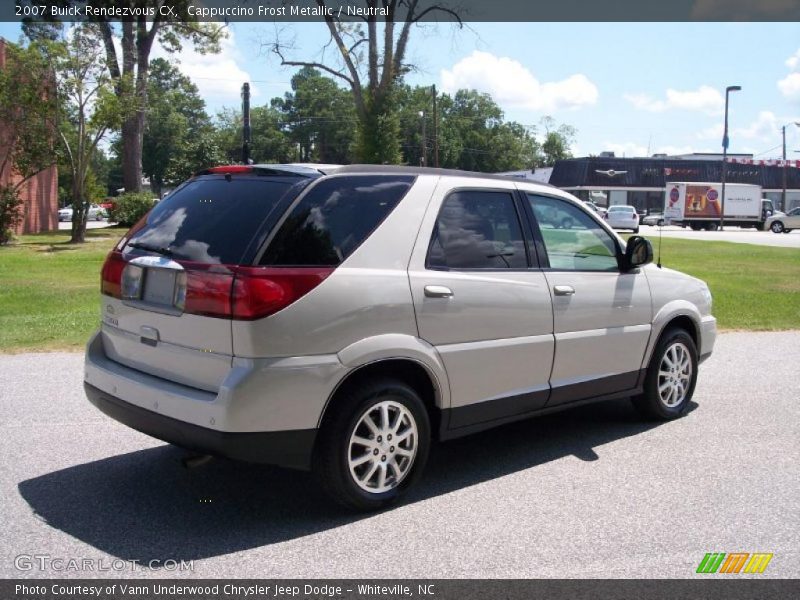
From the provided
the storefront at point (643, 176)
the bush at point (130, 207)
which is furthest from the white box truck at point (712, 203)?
the bush at point (130, 207)

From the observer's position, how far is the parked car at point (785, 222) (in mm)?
52719

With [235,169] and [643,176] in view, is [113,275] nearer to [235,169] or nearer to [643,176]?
[235,169]

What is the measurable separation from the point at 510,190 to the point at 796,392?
384 centimetres

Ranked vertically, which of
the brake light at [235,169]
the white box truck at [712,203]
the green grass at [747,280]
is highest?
the white box truck at [712,203]

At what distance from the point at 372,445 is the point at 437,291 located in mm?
921

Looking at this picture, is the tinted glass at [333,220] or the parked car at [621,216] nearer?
the tinted glass at [333,220]

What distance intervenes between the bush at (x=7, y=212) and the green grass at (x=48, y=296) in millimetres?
1011

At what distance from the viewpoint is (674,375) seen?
6.35m

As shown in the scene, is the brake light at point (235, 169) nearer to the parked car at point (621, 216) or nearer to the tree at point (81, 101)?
the tree at point (81, 101)

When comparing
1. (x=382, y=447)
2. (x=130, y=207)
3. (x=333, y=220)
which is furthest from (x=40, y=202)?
(x=382, y=447)

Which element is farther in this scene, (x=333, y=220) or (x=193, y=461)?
(x=193, y=461)

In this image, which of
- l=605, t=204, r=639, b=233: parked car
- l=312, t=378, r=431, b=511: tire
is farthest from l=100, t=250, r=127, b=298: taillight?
l=605, t=204, r=639, b=233: parked car

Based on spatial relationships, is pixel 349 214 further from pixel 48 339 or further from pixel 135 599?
pixel 48 339

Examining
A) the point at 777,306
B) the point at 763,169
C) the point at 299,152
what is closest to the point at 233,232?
the point at 777,306
